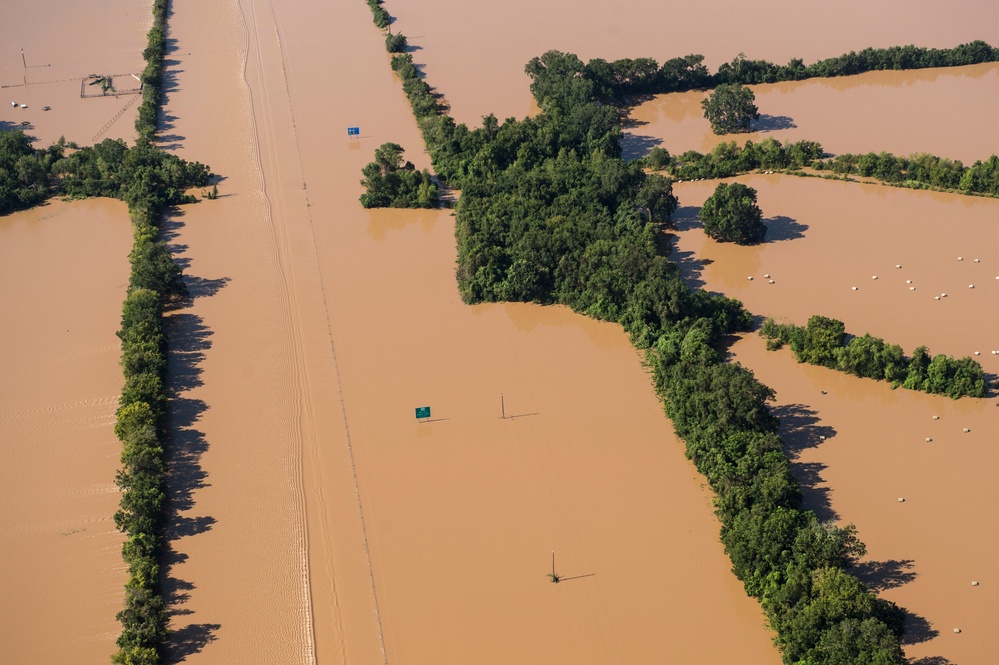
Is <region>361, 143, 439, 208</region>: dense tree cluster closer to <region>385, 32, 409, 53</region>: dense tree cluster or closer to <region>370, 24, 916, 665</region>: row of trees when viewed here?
<region>370, 24, 916, 665</region>: row of trees

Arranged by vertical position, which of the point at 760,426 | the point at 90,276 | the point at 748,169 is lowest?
the point at 760,426

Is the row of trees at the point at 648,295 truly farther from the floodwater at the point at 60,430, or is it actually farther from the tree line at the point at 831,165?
the floodwater at the point at 60,430

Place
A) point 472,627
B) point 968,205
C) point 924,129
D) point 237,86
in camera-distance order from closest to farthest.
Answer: point 472,627 < point 968,205 < point 924,129 < point 237,86

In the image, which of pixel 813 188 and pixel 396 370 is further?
pixel 813 188

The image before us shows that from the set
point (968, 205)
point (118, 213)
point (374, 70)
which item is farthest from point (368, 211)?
point (968, 205)

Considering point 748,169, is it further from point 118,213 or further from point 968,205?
point 118,213

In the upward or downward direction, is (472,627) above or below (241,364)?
below

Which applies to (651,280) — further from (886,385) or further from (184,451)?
(184,451)

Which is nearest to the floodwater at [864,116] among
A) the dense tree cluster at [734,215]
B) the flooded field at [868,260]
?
the flooded field at [868,260]
